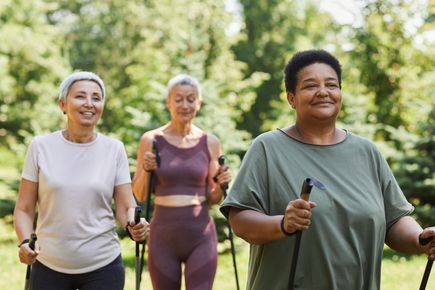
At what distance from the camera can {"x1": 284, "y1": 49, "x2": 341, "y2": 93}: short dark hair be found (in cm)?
259

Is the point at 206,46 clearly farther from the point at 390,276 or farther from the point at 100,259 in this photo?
the point at 100,259

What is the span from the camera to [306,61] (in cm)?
259

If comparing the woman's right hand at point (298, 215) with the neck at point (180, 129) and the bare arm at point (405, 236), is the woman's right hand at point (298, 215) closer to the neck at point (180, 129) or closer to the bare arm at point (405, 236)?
the bare arm at point (405, 236)

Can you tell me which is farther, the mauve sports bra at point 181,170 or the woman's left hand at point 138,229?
the mauve sports bra at point 181,170

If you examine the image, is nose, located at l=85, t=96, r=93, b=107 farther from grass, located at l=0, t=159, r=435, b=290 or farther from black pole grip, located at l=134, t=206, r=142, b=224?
grass, located at l=0, t=159, r=435, b=290

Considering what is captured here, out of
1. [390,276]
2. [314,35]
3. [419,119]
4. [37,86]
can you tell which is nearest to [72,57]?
[37,86]

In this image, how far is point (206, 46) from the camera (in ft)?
53.8

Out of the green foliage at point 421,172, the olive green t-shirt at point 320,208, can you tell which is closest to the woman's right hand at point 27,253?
the olive green t-shirt at point 320,208

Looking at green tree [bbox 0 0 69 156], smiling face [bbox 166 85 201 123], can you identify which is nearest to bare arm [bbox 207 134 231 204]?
smiling face [bbox 166 85 201 123]

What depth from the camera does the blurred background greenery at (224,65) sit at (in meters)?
11.1

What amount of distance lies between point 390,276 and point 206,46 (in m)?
9.60

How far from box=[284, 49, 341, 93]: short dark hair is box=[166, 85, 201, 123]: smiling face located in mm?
2412

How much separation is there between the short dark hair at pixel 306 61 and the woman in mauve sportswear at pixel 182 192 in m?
2.26

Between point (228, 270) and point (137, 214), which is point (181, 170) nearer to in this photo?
point (137, 214)
